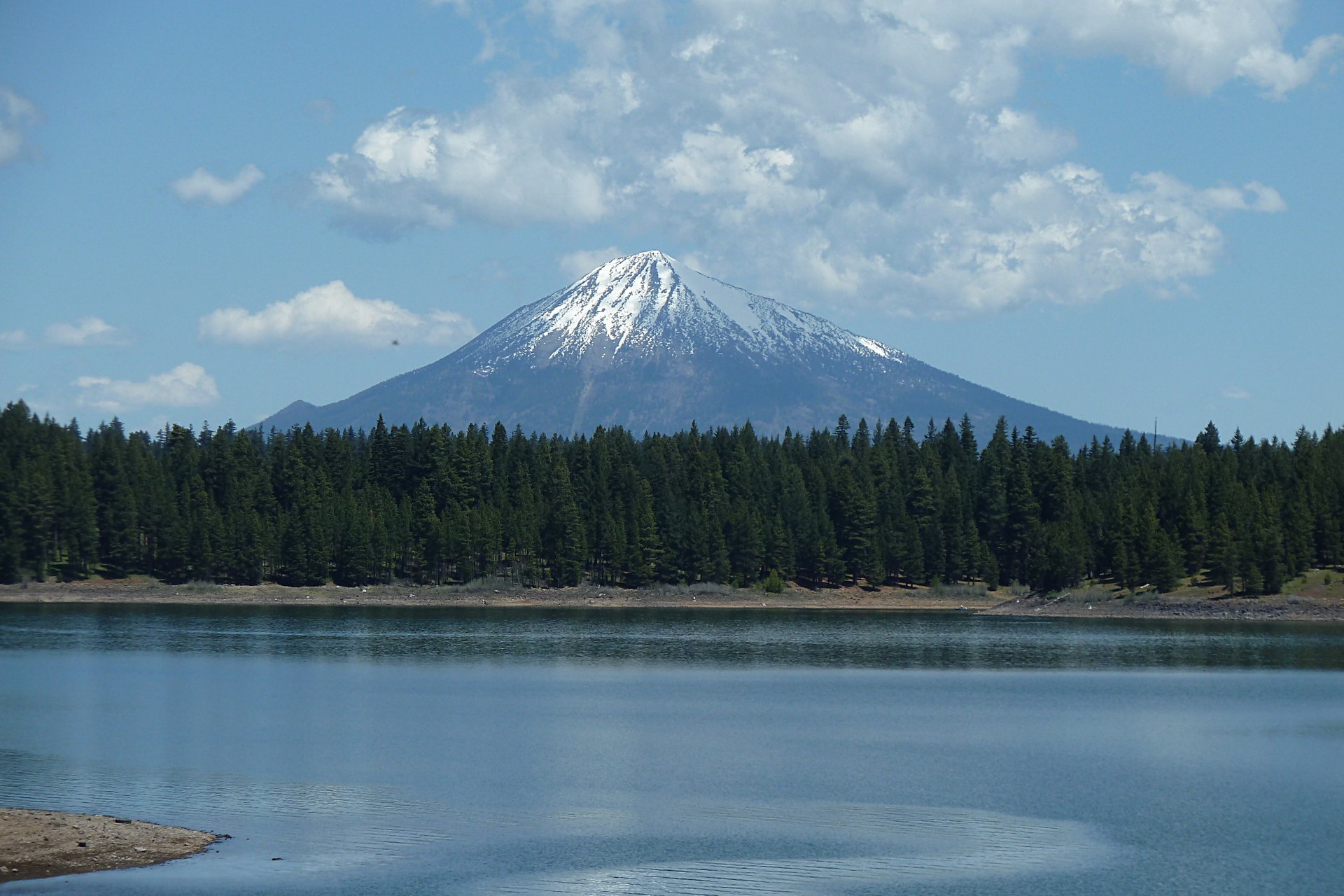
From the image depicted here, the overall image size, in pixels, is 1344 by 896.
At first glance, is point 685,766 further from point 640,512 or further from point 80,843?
point 640,512

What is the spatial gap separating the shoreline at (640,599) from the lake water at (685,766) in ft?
156

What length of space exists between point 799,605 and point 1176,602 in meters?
40.6

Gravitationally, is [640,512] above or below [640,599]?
above

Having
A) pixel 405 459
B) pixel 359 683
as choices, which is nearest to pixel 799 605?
pixel 405 459

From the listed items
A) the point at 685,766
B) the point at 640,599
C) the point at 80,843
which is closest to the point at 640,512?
the point at 640,599

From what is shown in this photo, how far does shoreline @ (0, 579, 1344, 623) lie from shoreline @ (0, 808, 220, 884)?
119 meters

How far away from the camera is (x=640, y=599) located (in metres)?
162

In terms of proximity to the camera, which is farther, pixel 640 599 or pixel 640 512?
pixel 640 512

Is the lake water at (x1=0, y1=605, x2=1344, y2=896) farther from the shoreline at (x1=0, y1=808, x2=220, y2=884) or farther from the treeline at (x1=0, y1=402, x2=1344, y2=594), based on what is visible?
the treeline at (x1=0, y1=402, x2=1344, y2=594)

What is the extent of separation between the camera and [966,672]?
84375 mm

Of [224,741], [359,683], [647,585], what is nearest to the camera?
[224,741]

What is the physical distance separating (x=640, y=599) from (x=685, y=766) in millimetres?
114733

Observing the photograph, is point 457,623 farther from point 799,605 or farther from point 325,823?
point 325,823

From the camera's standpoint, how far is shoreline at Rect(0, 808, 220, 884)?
30.2 meters
